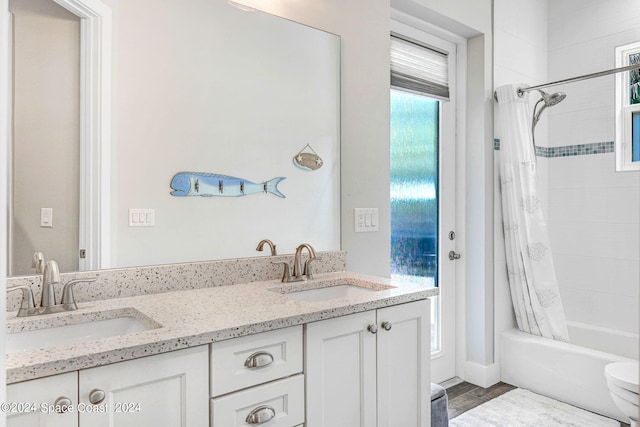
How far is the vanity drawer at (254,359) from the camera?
3.40 ft

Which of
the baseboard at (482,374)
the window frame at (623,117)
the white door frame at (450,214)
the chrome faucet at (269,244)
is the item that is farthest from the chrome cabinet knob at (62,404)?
the window frame at (623,117)

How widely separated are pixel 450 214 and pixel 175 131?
1.87 m

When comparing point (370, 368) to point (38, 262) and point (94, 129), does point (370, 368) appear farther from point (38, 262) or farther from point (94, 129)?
point (94, 129)

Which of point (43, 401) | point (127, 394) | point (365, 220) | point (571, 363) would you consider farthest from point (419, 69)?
point (43, 401)

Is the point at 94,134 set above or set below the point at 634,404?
→ above

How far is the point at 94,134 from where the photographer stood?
1350 millimetres

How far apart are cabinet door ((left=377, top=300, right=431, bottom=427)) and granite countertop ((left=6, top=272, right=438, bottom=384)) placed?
Answer: 6cm

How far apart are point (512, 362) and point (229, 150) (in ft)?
7.29

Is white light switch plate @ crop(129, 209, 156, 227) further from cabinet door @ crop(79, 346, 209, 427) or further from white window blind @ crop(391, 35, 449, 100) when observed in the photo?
white window blind @ crop(391, 35, 449, 100)

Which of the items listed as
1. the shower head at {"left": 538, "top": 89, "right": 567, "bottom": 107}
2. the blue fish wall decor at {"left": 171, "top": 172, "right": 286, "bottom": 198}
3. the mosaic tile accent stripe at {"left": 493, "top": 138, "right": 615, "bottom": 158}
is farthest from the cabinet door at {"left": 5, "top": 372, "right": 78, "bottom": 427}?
the shower head at {"left": 538, "top": 89, "right": 567, "bottom": 107}

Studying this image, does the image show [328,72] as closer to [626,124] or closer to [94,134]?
[94,134]

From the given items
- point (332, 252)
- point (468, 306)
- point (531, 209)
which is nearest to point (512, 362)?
point (468, 306)

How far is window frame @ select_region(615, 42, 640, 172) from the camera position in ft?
9.08

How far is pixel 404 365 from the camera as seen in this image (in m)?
1.47
